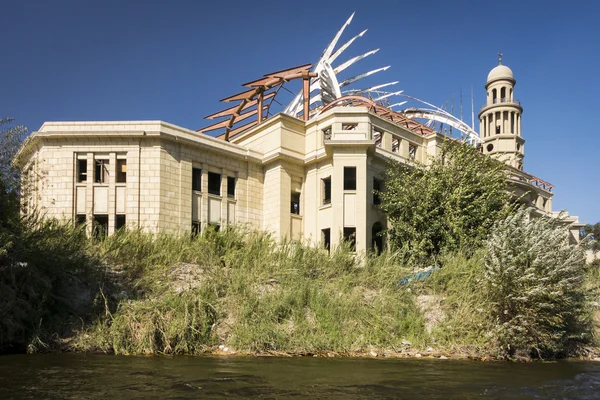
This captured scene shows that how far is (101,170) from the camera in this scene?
31.8 m

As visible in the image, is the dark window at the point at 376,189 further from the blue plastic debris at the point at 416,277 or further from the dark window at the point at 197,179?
the blue plastic debris at the point at 416,277

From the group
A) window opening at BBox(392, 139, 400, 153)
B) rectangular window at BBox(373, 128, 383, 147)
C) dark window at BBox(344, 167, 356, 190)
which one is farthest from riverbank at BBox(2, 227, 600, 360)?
window opening at BBox(392, 139, 400, 153)

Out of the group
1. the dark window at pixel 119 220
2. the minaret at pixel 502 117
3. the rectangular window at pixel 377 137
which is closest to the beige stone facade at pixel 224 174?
the dark window at pixel 119 220

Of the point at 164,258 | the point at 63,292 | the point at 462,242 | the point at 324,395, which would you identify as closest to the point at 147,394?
the point at 324,395

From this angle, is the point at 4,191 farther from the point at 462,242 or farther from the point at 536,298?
the point at 462,242

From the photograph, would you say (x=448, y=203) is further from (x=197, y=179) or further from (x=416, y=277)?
(x=197, y=179)

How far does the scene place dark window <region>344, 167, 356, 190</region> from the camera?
111 ft

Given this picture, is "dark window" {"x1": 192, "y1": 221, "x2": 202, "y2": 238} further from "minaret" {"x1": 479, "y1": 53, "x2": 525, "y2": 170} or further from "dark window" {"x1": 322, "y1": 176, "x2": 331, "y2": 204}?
"minaret" {"x1": 479, "y1": 53, "x2": 525, "y2": 170}

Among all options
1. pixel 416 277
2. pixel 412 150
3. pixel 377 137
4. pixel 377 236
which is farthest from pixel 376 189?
pixel 416 277

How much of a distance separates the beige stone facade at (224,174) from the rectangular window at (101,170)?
0.19 ft

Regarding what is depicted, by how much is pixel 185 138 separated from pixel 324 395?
23854mm

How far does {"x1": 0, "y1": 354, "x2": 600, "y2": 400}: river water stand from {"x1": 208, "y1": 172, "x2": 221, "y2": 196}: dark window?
1879 centimetres

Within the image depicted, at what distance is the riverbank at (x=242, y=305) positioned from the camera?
17.1 metres

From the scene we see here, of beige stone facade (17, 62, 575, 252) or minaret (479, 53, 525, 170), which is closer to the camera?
beige stone facade (17, 62, 575, 252)
